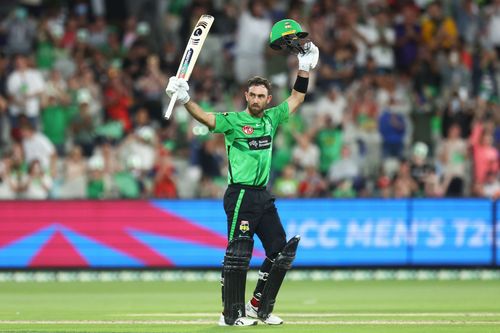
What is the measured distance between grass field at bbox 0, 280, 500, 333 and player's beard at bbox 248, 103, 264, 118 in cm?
182

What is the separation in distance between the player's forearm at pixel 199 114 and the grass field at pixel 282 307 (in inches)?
68.4

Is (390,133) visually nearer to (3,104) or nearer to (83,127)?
(83,127)

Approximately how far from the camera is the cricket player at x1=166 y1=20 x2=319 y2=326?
35.1ft

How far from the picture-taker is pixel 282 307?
13180 millimetres

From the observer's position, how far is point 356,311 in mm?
12508

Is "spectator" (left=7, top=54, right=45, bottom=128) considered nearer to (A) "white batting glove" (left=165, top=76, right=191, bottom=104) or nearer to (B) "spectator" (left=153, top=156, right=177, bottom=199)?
(B) "spectator" (left=153, top=156, right=177, bottom=199)

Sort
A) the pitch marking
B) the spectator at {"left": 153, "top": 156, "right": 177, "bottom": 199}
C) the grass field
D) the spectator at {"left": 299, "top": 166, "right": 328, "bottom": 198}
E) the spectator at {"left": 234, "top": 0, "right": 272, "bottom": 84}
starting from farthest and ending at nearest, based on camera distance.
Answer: the spectator at {"left": 234, "top": 0, "right": 272, "bottom": 84}
the spectator at {"left": 299, "top": 166, "right": 328, "bottom": 198}
the spectator at {"left": 153, "top": 156, "right": 177, "bottom": 199}
the pitch marking
the grass field

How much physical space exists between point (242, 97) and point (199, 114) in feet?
36.0

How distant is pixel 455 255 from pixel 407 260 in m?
0.70

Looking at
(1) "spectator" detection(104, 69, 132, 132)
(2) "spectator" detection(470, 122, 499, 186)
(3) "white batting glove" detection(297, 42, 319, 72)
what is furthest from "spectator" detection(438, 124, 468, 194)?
(3) "white batting glove" detection(297, 42, 319, 72)

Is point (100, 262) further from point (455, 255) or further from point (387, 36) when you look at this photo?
point (387, 36)

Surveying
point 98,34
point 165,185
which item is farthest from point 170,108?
point 98,34

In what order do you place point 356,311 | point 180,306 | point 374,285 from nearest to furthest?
point 356,311 → point 180,306 → point 374,285

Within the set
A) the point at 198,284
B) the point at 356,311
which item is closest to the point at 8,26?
the point at 198,284
